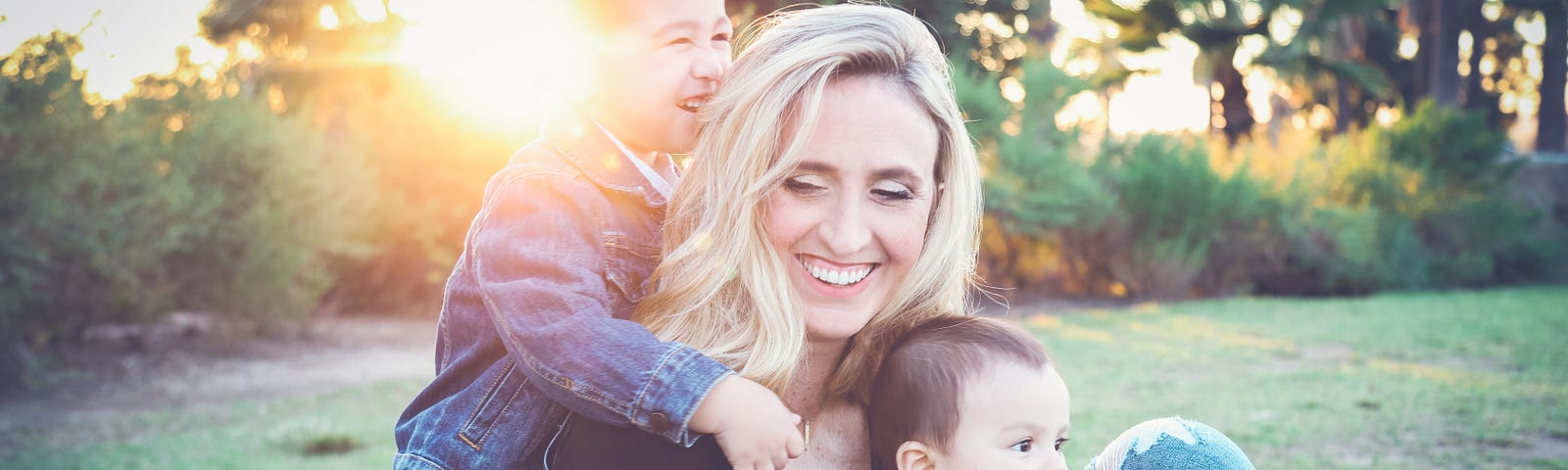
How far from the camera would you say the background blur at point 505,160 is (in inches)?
280

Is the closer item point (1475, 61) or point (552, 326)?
point (552, 326)

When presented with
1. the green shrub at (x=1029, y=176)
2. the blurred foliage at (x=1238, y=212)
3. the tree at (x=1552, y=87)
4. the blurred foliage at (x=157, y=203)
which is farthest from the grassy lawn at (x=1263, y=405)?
the tree at (x=1552, y=87)

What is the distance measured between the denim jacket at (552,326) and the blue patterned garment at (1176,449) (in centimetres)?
105

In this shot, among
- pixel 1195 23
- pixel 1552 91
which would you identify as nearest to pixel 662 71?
pixel 1195 23

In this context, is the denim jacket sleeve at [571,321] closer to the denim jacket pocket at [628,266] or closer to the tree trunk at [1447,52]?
the denim jacket pocket at [628,266]

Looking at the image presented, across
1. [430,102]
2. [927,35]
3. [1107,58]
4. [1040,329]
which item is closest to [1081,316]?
[1040,329]

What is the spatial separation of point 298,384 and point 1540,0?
21.6 meters

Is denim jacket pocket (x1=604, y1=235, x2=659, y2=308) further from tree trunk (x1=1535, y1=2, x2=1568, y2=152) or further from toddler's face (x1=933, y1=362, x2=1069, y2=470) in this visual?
tree trunk (x1=1535, y1=2, x2=1568, y2=152)

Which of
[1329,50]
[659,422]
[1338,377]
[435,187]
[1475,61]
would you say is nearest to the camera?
[659,422]

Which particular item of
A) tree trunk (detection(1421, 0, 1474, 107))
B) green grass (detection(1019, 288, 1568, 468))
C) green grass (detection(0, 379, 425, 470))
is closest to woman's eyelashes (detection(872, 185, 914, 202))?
green grass (detection(1019, 288, 1568, 468))

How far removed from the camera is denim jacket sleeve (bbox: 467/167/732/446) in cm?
172

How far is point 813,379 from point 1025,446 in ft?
1.46

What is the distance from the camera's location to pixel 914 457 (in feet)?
6.83

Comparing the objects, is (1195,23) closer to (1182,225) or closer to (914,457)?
(1182,225)
